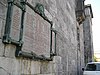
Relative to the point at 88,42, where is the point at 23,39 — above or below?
below

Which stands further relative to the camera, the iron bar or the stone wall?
the stone wall

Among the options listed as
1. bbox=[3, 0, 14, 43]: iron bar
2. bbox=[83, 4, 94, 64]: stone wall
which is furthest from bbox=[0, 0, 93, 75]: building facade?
bbox=[83, 4, 94, 64]: stone wall

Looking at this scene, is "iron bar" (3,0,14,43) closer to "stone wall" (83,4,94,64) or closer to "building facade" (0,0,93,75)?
"building facade" (0,0,93,75)

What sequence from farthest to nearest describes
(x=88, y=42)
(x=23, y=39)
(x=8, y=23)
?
(x=88, y=42), (x=23, y=39), (x=8, y=23)

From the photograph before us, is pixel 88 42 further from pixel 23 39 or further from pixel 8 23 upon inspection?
pixel 8 23

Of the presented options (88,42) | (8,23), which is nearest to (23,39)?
(8,23)

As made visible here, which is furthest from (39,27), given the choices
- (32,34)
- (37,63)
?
(37,63)

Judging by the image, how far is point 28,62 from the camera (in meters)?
2.36

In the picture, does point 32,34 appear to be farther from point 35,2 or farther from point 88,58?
point 88,58

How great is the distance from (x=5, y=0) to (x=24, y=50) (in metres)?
0.73

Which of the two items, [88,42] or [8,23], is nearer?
[8,23]

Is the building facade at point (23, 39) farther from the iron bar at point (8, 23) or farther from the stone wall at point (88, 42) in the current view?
the stone wall at point (88, 42)

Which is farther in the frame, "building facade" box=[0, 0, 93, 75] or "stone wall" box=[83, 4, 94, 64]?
"stone wall" box=[83, 4, 94, 64]

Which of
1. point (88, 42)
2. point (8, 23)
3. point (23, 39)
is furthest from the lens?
point (88, 42)
